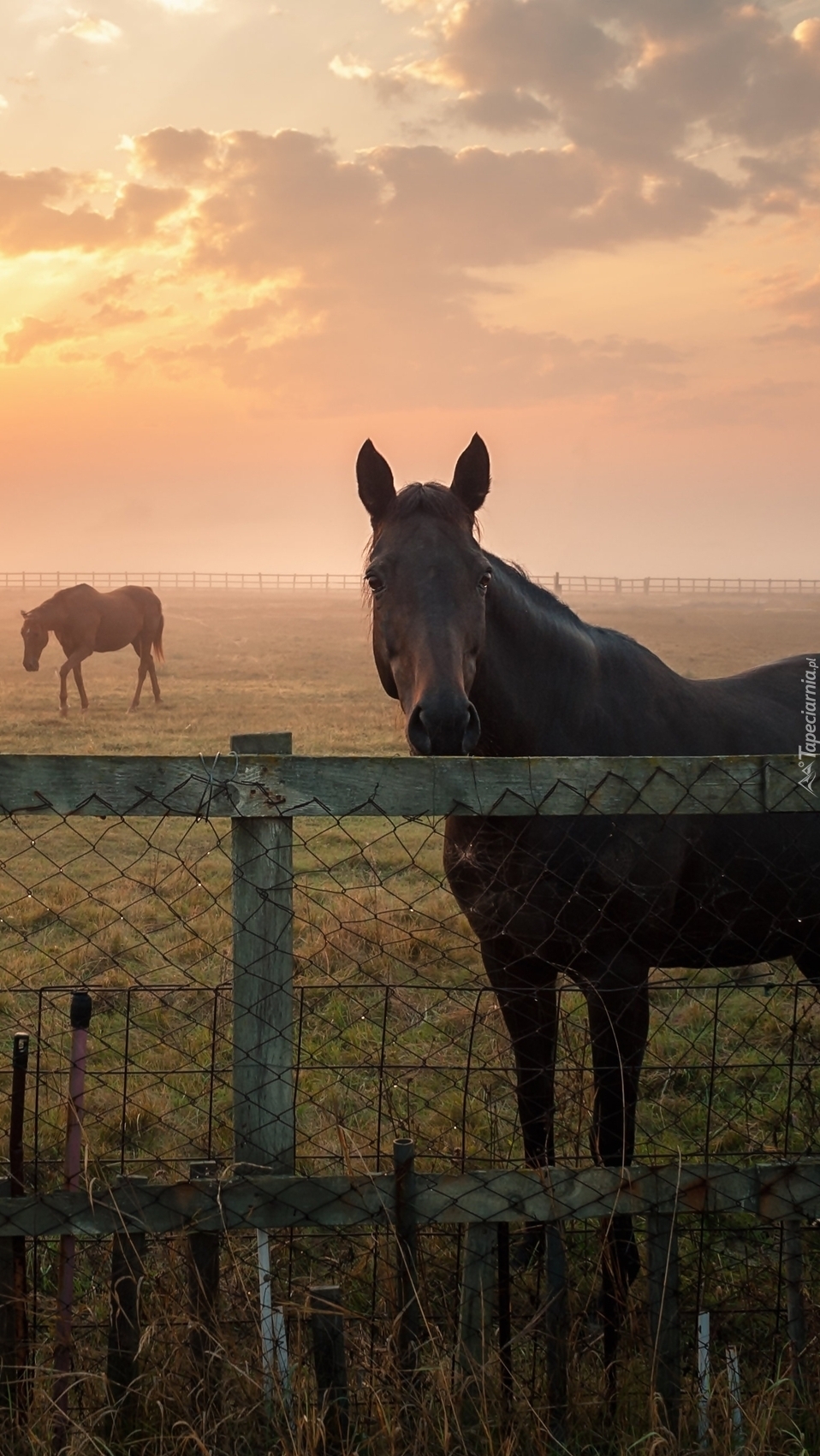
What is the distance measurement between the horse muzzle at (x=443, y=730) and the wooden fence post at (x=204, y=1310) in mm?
1301

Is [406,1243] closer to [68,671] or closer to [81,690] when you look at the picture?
[81,690]

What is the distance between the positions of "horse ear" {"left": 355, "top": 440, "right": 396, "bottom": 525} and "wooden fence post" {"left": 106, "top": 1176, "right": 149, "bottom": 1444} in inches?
105

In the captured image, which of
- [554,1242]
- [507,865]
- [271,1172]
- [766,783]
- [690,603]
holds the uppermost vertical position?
[690,603]

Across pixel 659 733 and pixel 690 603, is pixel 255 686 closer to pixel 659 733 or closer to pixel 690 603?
pixel 659 733

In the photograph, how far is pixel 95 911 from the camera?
813 cm

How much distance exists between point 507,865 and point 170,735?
13.9 meters

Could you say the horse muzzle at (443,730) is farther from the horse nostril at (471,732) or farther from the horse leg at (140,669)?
the horse leg at (140,669)

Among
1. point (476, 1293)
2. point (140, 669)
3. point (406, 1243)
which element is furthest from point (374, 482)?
point (140, 669)

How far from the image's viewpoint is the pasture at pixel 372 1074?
2.87 metres

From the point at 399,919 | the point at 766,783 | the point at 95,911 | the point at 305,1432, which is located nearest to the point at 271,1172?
the point at 305,1432

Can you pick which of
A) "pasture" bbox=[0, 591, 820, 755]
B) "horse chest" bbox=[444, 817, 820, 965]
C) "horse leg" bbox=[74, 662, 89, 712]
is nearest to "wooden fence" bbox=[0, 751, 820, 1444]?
"horse chest" bbox=[444, 817, 820, 965]

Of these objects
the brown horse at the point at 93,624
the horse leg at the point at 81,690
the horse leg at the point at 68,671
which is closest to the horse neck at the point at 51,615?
the brown horse at the point at 93,624

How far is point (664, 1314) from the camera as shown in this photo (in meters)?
2.75

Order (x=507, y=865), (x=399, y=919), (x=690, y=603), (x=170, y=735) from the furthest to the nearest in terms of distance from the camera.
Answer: (x=690, y=603) → (x=170, y=735) → (x=399, y=919) → (x=507, y=865)
